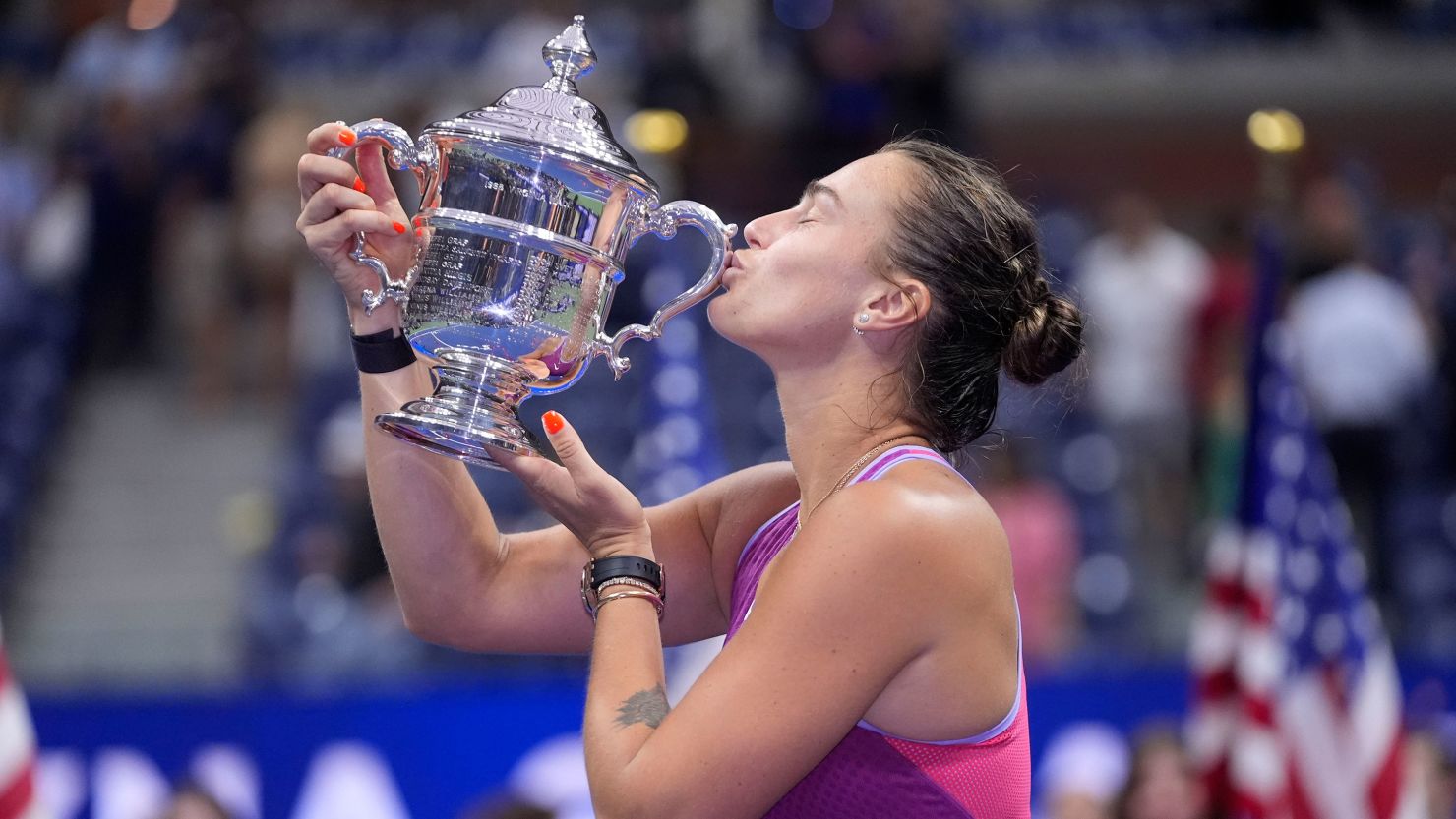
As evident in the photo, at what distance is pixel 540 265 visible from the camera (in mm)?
1913

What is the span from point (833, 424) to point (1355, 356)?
482cm

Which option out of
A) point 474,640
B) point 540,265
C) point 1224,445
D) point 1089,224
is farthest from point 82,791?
point 1089,224

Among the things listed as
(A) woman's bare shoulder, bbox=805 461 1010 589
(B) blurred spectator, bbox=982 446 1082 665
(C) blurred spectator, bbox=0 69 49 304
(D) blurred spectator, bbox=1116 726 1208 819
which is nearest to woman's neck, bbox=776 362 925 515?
(A) woman's bare shoulder, bbox=805 461 1010 589

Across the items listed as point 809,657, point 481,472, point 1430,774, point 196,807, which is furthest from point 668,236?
point 481,472

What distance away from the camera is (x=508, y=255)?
75.0 inches

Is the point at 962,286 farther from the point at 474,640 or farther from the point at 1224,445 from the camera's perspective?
the point at 1224,445

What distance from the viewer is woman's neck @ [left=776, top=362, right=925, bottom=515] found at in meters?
1.93

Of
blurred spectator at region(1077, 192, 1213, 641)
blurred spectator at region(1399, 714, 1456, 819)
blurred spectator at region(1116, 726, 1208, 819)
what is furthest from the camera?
blurred spectator at region(1077, 192, 1213, 641)

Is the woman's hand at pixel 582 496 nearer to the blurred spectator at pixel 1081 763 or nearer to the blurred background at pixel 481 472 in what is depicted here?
the blurred background at pixel 481 472

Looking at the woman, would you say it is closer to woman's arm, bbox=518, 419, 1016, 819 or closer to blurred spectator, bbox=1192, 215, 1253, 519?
woman's arm, bbox=518, 419, 1016, 819

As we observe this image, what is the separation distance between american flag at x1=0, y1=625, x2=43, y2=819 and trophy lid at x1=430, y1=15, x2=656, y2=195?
3.66 feet

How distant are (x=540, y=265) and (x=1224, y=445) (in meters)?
4.96

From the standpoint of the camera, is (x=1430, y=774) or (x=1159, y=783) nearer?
(x=1159, y=783)

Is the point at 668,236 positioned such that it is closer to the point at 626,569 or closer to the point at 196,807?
the point at 626,569
